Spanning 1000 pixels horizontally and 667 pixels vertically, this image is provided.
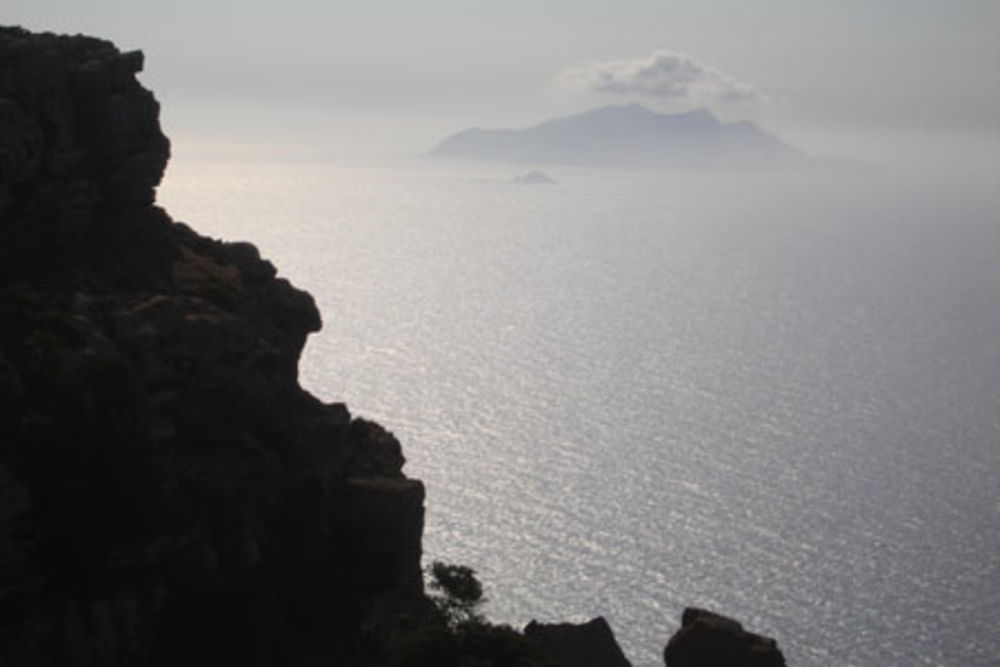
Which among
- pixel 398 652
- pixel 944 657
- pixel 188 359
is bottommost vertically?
pixel 944 657

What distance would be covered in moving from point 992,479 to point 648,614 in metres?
83.2

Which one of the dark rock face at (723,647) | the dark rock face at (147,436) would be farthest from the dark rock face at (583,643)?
the dark rock face at (147,436)

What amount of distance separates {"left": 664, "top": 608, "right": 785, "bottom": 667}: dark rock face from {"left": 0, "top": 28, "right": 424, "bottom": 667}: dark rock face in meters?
18.4

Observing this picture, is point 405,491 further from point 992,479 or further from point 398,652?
point 992,479

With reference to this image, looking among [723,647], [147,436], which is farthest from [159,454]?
[723,647]

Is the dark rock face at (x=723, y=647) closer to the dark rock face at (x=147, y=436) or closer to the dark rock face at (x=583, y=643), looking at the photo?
the dark rock face at (x=583, y=643)

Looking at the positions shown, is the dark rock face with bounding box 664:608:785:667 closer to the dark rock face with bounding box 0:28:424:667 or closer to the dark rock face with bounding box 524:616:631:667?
the dark rock face with bounding box 524:616:631:667

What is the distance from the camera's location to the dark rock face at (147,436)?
3909 cm

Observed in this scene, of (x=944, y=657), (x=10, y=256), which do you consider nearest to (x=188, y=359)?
(x=10, y=256)

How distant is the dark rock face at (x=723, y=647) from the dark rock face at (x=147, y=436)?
18.4 metres

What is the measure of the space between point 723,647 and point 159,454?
3850cm

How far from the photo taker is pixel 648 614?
121 m

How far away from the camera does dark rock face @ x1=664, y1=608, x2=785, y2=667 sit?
2482 inches

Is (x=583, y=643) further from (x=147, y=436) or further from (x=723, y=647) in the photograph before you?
(x=147, y=436)
